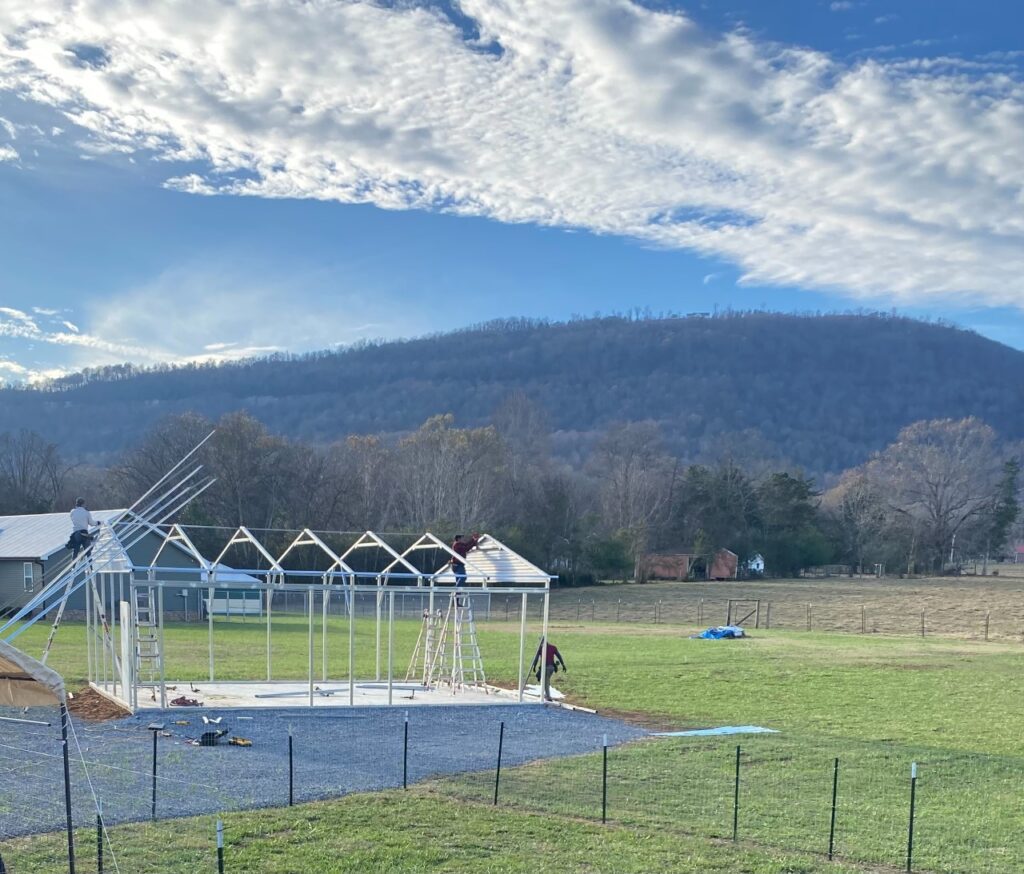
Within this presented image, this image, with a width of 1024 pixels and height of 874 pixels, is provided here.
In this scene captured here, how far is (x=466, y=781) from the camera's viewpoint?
12.6 meters

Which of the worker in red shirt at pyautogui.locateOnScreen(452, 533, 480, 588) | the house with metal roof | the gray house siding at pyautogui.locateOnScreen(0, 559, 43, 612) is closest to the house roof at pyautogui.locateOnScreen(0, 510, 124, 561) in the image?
the house with metal roof

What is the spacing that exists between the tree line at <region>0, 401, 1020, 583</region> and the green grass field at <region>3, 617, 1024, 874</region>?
36163mm

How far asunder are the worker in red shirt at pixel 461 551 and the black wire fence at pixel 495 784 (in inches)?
167

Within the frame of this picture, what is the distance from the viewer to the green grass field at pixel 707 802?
30.3 feet

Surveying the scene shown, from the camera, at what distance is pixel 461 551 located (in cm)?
2259

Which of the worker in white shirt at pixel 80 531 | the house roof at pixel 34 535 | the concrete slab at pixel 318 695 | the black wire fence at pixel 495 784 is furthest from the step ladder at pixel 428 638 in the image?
the house roof at pixel 34 535

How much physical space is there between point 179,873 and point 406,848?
6.83 feet

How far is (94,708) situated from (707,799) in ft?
37.7

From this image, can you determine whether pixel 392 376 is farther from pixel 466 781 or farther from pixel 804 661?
pixel 466 781

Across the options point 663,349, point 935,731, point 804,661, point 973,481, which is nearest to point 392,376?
point 663,349

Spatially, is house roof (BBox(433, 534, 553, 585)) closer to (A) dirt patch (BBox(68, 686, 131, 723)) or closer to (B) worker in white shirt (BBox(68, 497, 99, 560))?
(A) dirt patch (BBox(68, 686, 131, 723))

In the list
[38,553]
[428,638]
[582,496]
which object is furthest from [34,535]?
[582,496]

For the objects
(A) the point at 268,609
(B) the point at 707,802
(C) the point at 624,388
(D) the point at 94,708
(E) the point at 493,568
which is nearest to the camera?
(B) the point at 707,802

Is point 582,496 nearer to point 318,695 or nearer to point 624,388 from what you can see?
point 318,695
